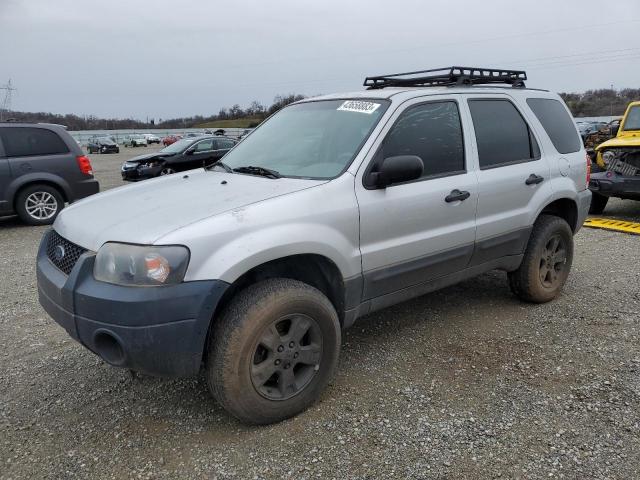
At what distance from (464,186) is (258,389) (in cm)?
200

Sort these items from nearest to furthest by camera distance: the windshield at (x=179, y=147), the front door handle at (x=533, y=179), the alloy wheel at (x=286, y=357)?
the alloy wheel at (x=286, y=357)
the front door handle at (x=533, y=179)
the windshield at (x=179, y=147)

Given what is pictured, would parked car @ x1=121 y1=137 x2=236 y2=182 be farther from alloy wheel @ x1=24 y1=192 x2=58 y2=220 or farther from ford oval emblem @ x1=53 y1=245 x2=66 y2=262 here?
ford oval emblem @ x1=53 y1=245 x2=66 y2=262

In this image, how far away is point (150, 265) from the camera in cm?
246

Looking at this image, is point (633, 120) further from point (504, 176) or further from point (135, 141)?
point (135, 141)

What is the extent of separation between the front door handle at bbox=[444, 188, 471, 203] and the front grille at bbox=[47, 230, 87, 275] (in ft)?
7.51

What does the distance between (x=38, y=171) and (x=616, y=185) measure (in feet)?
30.9

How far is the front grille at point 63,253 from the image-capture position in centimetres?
283

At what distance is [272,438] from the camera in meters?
2.78

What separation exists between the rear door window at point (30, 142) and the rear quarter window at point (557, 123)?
7844 millimetres

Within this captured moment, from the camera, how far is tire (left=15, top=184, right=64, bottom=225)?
8.76 meters

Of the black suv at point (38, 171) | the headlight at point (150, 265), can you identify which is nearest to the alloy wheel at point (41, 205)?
the black suv at point (38, 171)

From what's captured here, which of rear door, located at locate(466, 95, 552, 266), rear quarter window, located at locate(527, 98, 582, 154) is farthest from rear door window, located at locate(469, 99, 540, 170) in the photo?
rear quarter window, located at locate(527, 98, 582, 154)

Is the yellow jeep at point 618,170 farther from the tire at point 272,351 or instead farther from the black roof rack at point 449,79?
the tire at point 272,351

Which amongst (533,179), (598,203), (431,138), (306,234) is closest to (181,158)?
(598,203)
